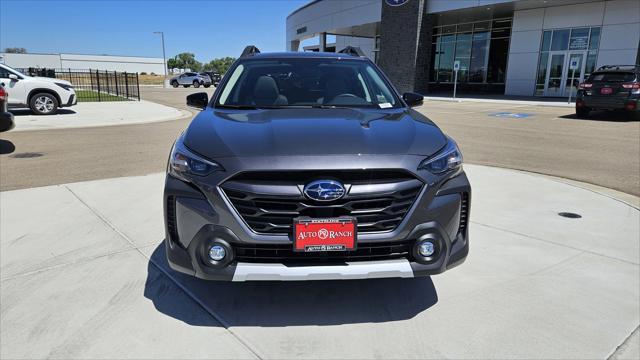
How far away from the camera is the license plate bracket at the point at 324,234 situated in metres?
2.45

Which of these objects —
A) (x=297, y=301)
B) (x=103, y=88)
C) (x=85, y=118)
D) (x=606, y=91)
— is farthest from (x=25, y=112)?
(x=103, y=88)

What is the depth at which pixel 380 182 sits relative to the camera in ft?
8.23

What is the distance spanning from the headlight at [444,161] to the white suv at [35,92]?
15080mm

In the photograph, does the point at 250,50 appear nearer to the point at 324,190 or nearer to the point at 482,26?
the point at 324,190

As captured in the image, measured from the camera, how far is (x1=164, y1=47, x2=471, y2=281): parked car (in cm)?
246

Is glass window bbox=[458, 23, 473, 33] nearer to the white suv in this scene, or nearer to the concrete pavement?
the white suv

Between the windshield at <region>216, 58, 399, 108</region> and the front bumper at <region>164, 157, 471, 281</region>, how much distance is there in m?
1.31

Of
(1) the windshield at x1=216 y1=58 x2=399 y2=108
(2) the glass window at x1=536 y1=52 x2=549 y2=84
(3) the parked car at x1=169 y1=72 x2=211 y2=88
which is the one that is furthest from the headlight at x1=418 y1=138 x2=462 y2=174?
(3) the parked car at x1=169 y1=72 x2=211 y2=88

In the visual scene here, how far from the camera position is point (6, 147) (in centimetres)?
897

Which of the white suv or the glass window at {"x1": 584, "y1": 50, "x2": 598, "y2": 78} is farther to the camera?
the glass window at {"x1": 584, "y1": 50, "x2": 598, "y2": 78}

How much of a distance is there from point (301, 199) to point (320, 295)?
971mm

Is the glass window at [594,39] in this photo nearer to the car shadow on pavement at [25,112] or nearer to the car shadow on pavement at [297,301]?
the car shadow on pavement at [25,112]

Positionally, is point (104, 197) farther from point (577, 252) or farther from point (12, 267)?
point (577, 252)

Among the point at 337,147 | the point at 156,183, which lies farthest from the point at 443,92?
the point at 337,147
